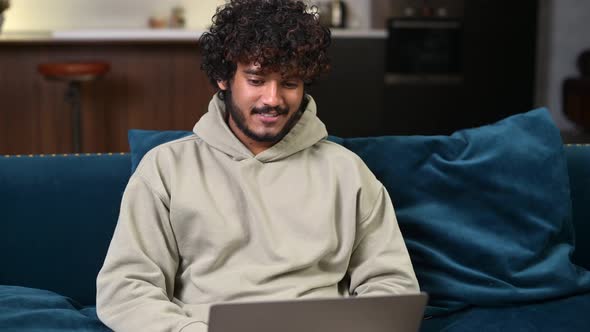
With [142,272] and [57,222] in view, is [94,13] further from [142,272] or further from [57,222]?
[142,272]

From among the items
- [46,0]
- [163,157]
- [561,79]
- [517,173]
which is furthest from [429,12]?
[163,157]

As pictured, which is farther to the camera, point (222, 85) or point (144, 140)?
point (144, 140)

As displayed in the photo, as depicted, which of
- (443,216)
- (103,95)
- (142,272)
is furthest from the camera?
(103,95)

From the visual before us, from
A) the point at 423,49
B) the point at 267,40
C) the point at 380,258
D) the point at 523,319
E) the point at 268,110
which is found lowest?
the point at 523,319

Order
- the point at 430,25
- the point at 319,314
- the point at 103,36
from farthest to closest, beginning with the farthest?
the point at 430,25 < the point at 103,36 < the point at 319,314

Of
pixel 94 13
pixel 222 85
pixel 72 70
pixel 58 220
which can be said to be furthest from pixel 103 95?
pixel 222 85

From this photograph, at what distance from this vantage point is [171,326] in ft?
5.25

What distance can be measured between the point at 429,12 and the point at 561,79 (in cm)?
137

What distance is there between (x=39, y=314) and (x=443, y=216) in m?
0.99

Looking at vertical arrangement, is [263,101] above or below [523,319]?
above

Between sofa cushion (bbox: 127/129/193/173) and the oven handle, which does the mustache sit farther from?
the oven handle

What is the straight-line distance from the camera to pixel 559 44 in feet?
23.0

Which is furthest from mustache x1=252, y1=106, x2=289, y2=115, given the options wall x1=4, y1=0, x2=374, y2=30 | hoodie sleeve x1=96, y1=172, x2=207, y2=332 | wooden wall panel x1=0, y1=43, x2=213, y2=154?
wall x1=4, y1=0, x2=374, y2=30

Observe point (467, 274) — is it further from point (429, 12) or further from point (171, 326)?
point (429, 12)
